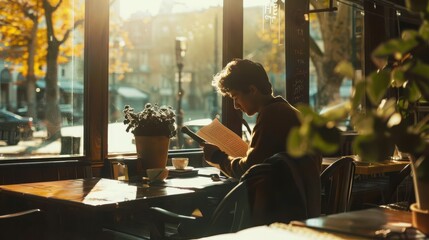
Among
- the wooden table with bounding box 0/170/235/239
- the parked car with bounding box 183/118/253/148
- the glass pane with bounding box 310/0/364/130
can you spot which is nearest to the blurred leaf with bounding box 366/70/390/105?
the wooden table with bounding box 0/170/235/239

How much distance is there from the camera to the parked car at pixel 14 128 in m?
4.73

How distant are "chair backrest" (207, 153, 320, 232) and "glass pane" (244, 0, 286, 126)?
3627mm

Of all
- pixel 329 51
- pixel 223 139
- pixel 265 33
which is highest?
pixel 329 51

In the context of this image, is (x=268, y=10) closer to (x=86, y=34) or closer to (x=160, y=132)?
(x=86, y=34)

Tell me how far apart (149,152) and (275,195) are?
3.96 ft

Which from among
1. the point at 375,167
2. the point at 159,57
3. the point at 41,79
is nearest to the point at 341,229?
the point at 375,167

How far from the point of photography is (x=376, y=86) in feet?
3.32

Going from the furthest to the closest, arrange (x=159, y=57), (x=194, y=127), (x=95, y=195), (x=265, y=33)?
(x=159, y=57) → (x=265, y=33) → (x=194, y=127) → (x=95, y=195)

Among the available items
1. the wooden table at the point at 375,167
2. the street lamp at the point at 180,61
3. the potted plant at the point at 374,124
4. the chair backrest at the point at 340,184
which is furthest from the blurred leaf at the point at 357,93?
the street lamp at the point at 180,61

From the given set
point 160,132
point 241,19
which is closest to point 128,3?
point 241,19

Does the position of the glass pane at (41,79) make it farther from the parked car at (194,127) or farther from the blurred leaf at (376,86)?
the blurred leaf at (376,86)

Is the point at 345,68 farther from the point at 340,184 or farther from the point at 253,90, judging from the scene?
the point at 340,184

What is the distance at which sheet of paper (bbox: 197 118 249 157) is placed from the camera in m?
3.40

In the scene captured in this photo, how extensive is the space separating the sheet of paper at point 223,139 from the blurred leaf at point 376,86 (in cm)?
228
